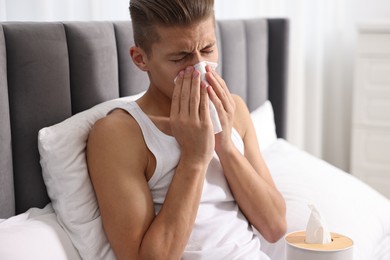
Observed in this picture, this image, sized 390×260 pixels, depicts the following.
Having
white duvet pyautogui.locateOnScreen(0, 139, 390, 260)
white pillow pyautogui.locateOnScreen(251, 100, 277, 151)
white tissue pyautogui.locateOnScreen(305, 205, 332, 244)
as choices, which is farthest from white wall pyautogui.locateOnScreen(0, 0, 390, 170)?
white tissue pyautogui.locateOnScreen(305, 205, 332, 244)

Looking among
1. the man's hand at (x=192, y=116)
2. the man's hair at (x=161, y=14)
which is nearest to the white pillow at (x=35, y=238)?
the man's hand at (x=192, y=116)

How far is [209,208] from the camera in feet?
5.36

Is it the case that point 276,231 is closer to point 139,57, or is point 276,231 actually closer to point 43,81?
point 139,57

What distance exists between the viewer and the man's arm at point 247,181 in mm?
1604

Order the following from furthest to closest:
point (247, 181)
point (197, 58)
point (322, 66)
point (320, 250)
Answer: point (322, 66), point (247, 181), point (197, 58), point (320, 250)

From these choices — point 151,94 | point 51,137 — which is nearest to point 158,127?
point 151,94

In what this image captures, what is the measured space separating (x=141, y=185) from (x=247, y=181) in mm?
279

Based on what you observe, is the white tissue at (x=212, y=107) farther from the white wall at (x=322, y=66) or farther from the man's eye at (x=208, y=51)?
the white wall at (x=322, y=66)

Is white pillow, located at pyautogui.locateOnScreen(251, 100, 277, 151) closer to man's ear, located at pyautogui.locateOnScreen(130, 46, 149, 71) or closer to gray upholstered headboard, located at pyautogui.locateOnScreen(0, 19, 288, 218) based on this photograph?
gray upholstered headboard, located at pyautogui.locateOnScreen(0, 19, 288, 218)

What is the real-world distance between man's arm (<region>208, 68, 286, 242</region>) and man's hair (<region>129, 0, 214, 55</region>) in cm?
14

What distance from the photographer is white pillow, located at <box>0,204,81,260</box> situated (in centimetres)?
139

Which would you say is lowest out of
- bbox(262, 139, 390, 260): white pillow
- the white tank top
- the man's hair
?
bbox(262, 139, 390, 260): white pillow

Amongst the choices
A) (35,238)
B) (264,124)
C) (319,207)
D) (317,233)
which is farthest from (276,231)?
(264,124)

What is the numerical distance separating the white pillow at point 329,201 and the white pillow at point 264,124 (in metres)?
0.08
